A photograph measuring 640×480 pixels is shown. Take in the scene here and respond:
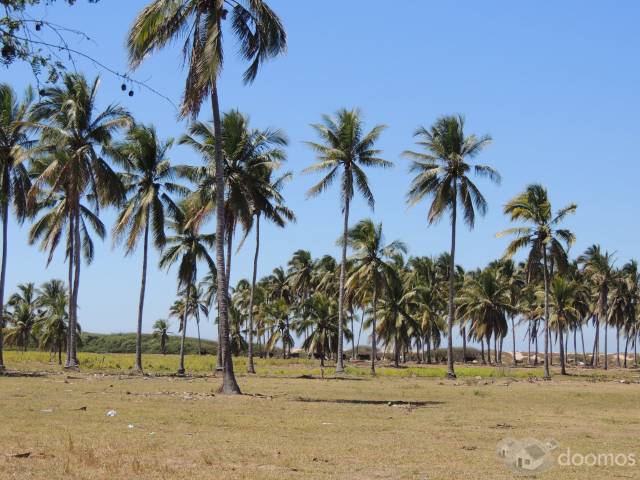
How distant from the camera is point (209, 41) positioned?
22109 mm

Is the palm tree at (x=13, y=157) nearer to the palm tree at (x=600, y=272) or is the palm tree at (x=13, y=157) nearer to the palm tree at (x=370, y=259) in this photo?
the palm tree at (x=370, y=259)

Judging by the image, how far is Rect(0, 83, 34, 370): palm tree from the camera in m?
33.6

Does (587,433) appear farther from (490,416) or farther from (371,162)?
(371,162)

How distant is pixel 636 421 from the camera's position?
18000 mm

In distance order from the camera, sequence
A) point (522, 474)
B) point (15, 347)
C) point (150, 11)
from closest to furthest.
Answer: point (522, 474) < point (150, 11) < point (15, 347)

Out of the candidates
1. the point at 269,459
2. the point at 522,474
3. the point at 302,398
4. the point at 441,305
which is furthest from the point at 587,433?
the point at 441,305

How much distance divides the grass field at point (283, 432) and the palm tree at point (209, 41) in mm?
5078

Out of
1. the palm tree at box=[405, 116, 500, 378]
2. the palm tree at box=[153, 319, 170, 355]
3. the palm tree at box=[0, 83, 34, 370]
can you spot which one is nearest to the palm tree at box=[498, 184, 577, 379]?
the palm tree at box=[405, 116, 500, 378]

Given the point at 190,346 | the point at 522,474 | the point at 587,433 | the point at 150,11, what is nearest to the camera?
the point at 522,474

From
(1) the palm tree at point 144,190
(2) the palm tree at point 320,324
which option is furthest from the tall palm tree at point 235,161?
(2) the palm tree at point 320,324

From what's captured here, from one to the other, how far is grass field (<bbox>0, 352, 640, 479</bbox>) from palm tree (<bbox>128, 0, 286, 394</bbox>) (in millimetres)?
5078

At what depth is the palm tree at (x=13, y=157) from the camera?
33.6m

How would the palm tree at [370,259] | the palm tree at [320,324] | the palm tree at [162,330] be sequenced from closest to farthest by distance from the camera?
the palm tree at [370,259] → the palm tree at [320,324] → the palm tree at [162,330]

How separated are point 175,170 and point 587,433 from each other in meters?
27.8
